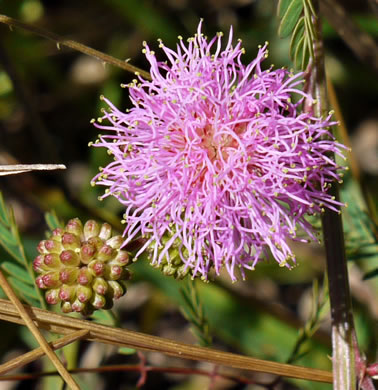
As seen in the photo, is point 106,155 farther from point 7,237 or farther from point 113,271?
point 113,271

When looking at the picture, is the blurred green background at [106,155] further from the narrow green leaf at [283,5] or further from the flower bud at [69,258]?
the narrow green leaf at [283,5]

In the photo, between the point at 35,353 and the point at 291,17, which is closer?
the point at 35,353

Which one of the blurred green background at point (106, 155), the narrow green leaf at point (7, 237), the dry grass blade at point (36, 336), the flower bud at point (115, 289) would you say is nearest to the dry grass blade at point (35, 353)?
the dry grass blade at point (36, 336)

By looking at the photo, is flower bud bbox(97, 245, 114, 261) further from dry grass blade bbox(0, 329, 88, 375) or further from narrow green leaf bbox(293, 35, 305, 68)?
narrow green leaf bbox(293, 35, 305, 68)

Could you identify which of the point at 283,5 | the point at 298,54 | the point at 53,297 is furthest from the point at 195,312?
the point at 283,5

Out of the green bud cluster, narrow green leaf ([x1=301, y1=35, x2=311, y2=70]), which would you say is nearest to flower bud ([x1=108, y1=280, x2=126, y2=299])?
the green bud cluster
